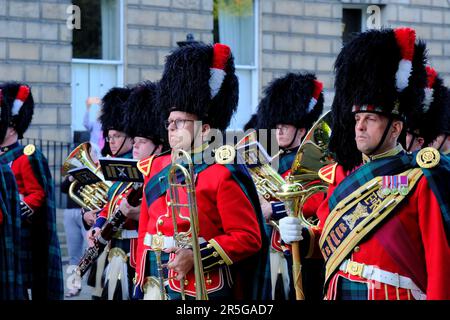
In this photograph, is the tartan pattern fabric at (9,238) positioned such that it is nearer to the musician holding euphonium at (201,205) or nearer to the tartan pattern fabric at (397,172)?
the musician holding euphonium at (201,205)

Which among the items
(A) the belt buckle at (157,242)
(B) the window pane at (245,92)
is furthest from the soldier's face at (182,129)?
(B) the window pane at (245,92)

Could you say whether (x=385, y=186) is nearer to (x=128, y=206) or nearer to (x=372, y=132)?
(x=372, y=132)

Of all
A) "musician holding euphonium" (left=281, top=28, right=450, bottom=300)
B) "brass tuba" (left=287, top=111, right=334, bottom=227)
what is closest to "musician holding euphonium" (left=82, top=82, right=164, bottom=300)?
"brass tuba" (left=287, top=111, right=334, bottom=227)

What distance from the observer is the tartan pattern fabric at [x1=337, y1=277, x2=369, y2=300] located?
4.27 meters

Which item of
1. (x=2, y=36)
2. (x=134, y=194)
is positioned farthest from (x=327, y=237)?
(x=2, y=36)

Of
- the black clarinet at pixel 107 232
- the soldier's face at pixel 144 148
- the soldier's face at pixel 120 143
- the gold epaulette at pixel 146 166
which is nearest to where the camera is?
the gold epaulette at pixel 146 166


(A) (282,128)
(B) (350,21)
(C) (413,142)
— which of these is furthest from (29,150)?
(B) (350,21)

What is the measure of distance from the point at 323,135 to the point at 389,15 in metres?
11.7

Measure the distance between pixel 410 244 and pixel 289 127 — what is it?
362 centimetres

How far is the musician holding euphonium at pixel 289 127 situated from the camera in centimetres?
710

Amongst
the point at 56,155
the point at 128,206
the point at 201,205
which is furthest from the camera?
the point at 56,155

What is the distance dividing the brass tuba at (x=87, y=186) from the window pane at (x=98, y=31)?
19.5 ft

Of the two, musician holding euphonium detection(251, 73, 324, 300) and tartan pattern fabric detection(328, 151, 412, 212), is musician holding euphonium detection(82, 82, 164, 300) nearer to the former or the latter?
musician holding euphonium detection(251, 73, 324, 300)

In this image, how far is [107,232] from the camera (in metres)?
7.05
